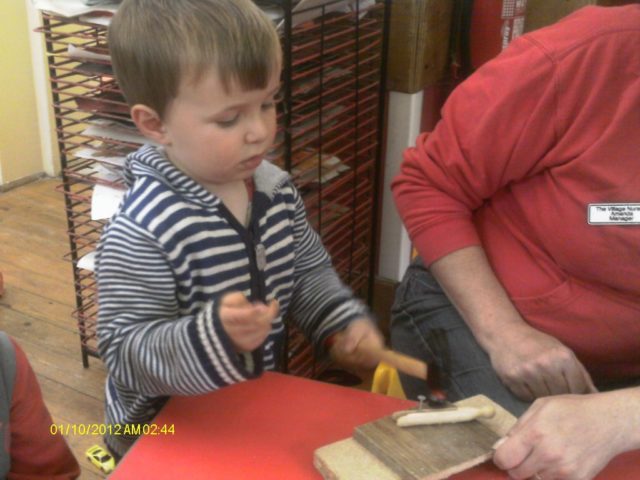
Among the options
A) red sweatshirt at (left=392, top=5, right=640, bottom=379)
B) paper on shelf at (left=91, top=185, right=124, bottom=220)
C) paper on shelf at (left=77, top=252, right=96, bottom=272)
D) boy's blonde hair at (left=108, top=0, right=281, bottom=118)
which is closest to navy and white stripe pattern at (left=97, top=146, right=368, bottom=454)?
boy's blonde hair at (left=108, top=0, right=281, bottom=118)

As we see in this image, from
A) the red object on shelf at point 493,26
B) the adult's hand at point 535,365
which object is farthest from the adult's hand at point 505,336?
the red object on shelf at point 493,26

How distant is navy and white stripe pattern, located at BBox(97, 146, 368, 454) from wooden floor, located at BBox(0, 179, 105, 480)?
85 centimetres

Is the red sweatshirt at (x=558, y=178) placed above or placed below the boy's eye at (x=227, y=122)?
below

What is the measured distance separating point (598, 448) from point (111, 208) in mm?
989

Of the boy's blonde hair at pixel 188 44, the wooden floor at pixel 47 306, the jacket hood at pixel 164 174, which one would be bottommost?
the wooden floor at pixel 47 306

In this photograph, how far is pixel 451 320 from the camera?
3.46 ft

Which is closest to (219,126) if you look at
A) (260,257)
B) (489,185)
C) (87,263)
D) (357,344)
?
(260,257)

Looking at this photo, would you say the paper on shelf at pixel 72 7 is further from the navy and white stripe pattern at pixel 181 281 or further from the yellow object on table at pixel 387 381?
the yellow object on table at pixel 387 381

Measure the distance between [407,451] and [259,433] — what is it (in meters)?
0.16

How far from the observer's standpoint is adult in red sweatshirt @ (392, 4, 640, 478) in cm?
91

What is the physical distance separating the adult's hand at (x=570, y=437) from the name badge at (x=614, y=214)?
21 cm

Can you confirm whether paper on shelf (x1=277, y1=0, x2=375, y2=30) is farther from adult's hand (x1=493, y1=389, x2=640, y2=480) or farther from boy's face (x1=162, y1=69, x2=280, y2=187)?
adult's hand (x1=493, y1=389, x2=640, y2=480)

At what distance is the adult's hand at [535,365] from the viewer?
92cm

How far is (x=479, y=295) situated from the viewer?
0.98 meters
